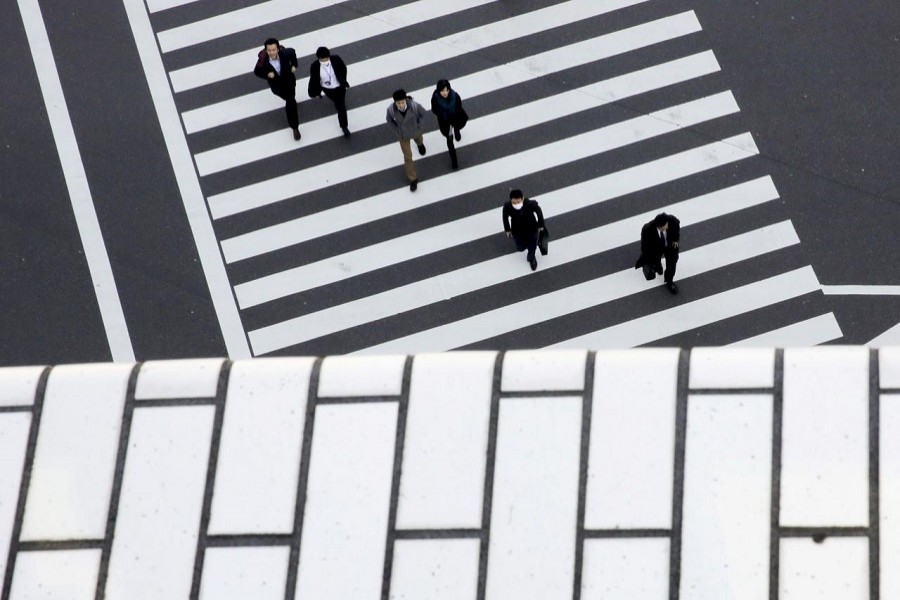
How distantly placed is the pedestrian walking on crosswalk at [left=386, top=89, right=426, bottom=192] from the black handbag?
7.66 ft

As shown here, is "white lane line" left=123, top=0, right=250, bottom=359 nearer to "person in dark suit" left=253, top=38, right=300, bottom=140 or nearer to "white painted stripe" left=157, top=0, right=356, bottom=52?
"white painted stripe" left=157, top=0, right=356, bottom=52

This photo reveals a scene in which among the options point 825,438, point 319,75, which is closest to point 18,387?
point 825,438

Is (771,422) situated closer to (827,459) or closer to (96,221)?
(827,459)

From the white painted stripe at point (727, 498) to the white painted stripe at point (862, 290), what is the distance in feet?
31.1

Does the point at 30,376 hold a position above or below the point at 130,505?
above

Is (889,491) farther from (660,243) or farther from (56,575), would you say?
(660,243)

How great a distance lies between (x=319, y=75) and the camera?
19.9 metres

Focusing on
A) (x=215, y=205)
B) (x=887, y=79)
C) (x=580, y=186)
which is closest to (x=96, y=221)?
(x=215, y=205)

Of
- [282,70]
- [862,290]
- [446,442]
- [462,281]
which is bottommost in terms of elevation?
[446,442]

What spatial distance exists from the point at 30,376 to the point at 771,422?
6.01m

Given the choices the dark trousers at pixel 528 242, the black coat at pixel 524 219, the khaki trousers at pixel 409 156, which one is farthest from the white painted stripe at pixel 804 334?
the khaki trousers at pixel 409 156

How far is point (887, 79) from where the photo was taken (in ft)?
68.0

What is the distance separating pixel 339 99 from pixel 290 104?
31.6 inches

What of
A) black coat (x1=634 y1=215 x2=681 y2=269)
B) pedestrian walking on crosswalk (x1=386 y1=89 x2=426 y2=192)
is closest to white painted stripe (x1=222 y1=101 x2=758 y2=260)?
pedestrian walking on crosswalk (x1=386 y1=89 x2=426 y2=192)
